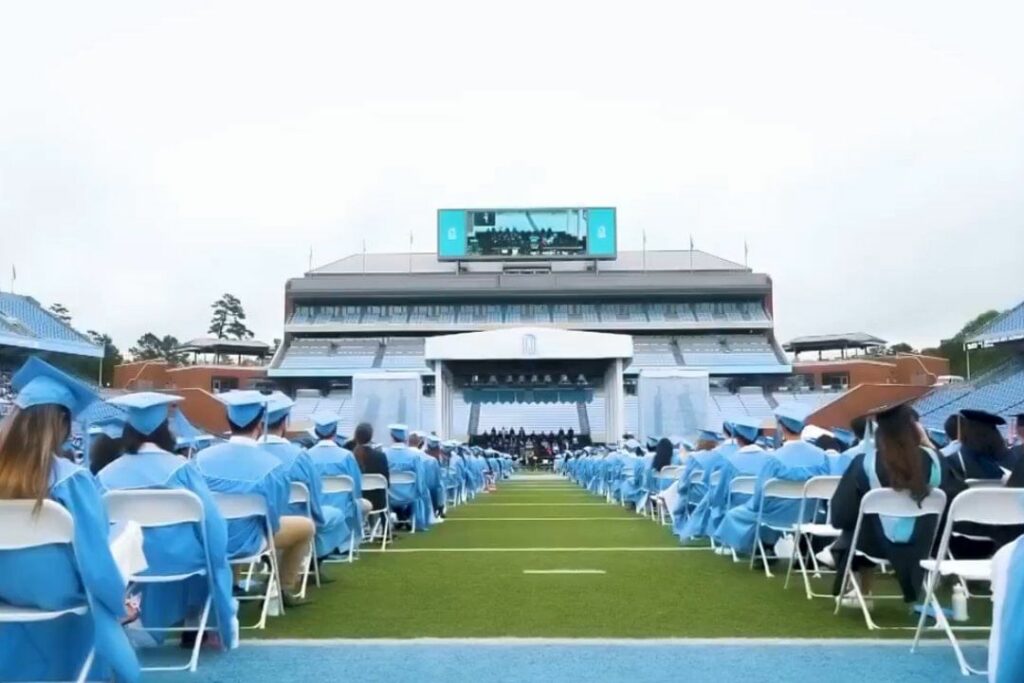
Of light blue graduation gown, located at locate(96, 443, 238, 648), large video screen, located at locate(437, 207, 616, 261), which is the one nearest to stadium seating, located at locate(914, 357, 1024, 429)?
large video screen, located at locate(437, 207, 616, 261)

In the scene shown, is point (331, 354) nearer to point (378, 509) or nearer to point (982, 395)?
point (982, 395)

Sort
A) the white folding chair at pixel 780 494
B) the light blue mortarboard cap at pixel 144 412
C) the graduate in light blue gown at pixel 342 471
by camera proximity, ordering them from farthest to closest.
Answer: the graduate in light blue gown at pixel 342 471
the white folding chair at pixel 780 494
the light blue mortarboard cap at pixel 144 412

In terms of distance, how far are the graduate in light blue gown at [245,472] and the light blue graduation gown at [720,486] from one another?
14.4ft

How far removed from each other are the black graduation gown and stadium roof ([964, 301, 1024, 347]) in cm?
3537

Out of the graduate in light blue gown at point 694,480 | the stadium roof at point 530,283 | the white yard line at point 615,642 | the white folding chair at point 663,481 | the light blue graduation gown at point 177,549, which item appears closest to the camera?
the light blue graduation gown at point 177,549

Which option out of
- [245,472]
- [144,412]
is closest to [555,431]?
[245,472]

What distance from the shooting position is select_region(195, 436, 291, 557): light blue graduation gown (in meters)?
6.07

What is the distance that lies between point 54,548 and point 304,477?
12.0 ft

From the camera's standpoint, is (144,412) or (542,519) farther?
(542,519)

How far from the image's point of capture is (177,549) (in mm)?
4988

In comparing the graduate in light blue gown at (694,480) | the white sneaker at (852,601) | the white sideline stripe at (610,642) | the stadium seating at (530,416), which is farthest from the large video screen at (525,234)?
the white sideline stripe at (610,642)

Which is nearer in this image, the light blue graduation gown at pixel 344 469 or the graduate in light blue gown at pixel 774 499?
the graduate in light blue gown at pixel 774 499

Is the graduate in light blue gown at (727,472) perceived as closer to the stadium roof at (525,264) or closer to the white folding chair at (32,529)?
the white folding chair at (32,529)

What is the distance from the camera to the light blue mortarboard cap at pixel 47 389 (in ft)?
11.8
